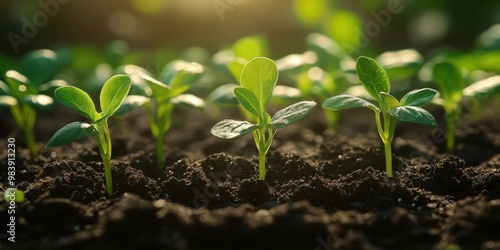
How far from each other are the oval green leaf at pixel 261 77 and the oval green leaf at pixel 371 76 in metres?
0.34

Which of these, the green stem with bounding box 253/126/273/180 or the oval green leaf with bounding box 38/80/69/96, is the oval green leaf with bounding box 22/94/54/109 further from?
the green stem with bounding box 253/126/273/180

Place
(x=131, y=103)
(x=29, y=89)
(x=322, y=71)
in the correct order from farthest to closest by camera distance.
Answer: (x=322, y=71) → (x=29, y=89) → (x=131, y=103)

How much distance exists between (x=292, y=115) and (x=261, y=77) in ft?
0.74

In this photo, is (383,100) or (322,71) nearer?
(383,100)

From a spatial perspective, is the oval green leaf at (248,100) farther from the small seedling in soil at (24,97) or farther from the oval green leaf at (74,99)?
the small seedling in soil at (24,97)

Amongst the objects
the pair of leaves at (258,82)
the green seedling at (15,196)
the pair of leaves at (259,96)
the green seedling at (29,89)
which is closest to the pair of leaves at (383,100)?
the pair of leaves at (259,96)

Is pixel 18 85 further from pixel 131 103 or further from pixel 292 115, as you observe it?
pixel 292 115

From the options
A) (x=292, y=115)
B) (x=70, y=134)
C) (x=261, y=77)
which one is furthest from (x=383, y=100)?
(x=70, y=134)

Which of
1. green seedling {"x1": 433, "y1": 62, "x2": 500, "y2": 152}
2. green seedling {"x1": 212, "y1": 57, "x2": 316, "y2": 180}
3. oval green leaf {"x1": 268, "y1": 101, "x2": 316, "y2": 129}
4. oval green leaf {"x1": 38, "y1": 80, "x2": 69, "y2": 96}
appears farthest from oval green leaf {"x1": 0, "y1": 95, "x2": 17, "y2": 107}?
green seedling {"x1": 433, "y1": 62, "x2": 500, "y2": 152}

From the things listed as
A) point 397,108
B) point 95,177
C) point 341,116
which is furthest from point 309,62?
point 95,177

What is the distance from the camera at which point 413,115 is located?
207cm

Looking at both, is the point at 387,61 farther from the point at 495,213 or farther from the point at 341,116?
the point at 495,213

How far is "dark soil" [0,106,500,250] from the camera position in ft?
6.15

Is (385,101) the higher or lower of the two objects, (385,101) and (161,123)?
the lower
